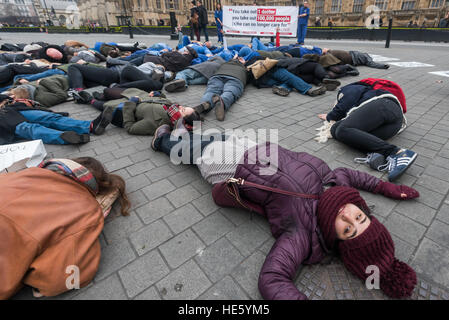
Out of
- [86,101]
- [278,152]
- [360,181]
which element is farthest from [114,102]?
[360,181]

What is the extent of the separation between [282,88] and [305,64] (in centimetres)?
121

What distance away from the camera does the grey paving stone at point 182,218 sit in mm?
2156

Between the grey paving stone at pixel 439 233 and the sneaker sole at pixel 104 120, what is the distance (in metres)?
4.20

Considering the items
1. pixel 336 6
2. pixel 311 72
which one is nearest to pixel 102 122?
pixel 311 72

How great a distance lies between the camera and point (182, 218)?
7.38ft

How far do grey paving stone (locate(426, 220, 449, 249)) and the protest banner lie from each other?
12.7 metres

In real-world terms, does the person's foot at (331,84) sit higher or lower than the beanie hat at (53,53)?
lower

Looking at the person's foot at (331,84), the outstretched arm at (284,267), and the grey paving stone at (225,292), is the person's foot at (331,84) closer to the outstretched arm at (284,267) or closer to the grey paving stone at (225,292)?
the outstretched arm at (284,267)

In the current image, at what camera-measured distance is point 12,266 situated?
1.38m

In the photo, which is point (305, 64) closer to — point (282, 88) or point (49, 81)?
point (282, 88)

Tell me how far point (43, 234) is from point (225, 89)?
4.20 m

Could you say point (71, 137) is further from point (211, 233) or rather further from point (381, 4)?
point (381, 4)

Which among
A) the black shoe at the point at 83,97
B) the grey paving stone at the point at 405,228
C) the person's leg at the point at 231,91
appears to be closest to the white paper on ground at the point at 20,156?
the black shoe at the point at 83,97

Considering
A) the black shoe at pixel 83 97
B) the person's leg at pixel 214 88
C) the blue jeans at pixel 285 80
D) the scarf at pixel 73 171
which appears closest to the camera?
the scarf at pixel 73 171
